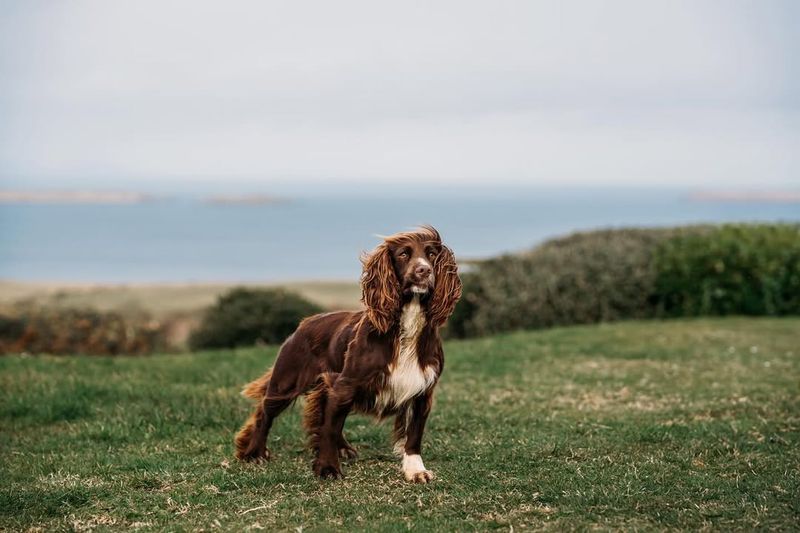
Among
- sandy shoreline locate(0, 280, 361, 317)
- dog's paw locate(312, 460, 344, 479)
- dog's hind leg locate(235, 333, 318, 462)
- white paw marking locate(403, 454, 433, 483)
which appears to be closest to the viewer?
white paw marking locate(403, 454, 433, 483)

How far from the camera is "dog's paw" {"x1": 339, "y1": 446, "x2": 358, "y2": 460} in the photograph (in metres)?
7.27

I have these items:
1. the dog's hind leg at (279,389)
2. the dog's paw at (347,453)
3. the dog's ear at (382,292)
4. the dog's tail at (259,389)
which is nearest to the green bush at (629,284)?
the dog's paw at (347,453)

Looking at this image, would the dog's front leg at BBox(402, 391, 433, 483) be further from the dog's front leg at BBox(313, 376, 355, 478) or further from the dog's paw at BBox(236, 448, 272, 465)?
the dog's paw at BBox(236, 448, 272, 465)

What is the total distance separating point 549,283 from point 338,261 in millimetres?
41956

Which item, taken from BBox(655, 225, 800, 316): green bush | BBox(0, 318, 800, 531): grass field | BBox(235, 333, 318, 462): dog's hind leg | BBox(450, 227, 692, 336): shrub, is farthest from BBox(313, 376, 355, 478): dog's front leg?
BBox(655, 225, 800, 316): green bush

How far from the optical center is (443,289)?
20.6ft

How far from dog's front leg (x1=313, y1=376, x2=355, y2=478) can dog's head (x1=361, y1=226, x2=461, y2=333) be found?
0.54 m

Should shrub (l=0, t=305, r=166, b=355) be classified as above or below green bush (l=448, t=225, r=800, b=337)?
below

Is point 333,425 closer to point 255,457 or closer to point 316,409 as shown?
point 316,409

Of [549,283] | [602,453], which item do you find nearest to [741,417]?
[602,453]

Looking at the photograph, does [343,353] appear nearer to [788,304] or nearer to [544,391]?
[544,391]

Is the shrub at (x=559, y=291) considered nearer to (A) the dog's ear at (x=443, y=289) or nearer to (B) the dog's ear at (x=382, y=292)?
(A) the dog's ear at (x=443, y=289)

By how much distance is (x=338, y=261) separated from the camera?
58562 mm

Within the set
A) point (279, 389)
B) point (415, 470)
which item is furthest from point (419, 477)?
point (279, 389)
